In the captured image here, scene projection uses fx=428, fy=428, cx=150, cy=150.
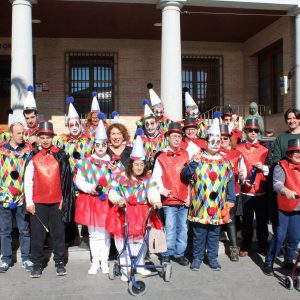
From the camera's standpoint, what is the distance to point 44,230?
5277 millimetres

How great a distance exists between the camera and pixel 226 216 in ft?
17.6

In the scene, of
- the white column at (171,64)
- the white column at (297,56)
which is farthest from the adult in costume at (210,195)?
the white column at (297,56)

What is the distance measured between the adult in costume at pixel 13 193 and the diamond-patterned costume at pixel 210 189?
2.19 metres

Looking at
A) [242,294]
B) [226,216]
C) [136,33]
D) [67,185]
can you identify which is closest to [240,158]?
[226,216]

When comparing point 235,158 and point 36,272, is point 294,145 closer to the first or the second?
point 235,158

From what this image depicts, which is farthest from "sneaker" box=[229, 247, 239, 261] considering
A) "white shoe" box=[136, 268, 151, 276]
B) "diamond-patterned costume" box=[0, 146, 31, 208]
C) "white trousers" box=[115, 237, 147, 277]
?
"diamond-patterned costume" box=[0, 146, 31, 208]

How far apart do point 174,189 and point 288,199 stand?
1417mm

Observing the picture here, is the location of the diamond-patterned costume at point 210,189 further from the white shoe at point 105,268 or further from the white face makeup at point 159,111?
the white face makeup at point 159,111

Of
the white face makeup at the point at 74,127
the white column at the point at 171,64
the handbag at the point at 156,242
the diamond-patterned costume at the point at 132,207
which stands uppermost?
the white column at the point at 171,64

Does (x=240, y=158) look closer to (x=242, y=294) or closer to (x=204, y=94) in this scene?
(x=242, y=294)

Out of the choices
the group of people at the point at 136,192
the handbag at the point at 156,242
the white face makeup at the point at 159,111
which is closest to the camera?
the handbag at the point at 156,242

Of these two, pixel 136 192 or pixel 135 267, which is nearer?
pixel 135 267

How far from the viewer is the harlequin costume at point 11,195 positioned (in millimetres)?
5363

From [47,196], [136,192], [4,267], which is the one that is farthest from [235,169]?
[4,267]
